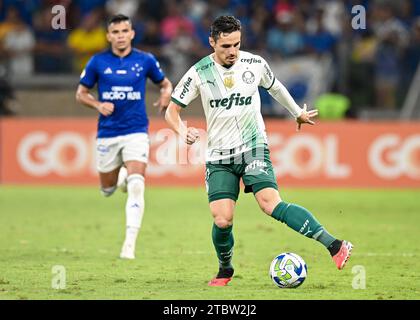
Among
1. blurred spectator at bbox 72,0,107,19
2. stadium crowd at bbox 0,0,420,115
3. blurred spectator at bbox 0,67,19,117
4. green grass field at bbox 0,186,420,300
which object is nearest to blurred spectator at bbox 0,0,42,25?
stadium crowd at bbox 0,0,420,115

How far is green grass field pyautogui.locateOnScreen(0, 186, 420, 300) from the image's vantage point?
9133 millimetres

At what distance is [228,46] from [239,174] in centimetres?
119

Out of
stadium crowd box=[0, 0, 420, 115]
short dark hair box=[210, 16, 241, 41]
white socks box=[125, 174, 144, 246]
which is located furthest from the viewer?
stadium crowd box=[0, 0, 420, 115]

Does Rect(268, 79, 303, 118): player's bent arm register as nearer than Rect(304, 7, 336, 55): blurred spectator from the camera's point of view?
Yes

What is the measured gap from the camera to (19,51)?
69.5 feet

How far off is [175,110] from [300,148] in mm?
10618

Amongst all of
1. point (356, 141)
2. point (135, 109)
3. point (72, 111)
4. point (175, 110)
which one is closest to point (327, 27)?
point (356, 141)

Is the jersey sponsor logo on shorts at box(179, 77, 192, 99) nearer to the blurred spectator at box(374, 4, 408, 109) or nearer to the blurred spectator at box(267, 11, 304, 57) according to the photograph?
the blurred spectator at box(267, 11, 304, 57)

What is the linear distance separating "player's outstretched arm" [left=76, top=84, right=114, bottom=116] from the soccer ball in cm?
348

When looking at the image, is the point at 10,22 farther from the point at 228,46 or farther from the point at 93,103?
the point at 228,46

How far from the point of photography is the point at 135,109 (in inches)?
481

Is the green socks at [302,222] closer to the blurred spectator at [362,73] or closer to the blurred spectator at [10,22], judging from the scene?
the blurred spectator at [362,73]
